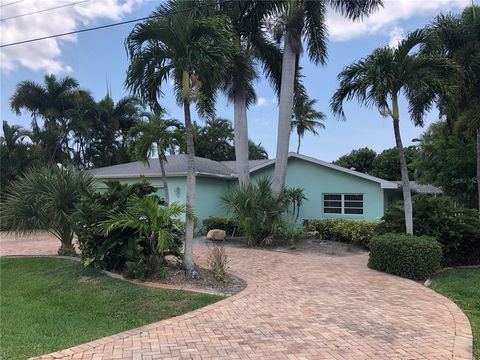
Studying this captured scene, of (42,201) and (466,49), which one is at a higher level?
(466,49)

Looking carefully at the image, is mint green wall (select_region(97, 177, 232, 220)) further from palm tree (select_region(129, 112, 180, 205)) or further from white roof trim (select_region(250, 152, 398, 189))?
palm tree (select_region(129, 112, 180, 205))

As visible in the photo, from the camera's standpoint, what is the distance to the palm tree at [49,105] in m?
27.3

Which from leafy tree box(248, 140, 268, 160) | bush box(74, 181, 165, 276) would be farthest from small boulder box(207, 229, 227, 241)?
leafy tree box(248, 140, 268, 160)

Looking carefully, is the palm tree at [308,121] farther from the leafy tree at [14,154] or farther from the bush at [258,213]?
the bush at [258,213]

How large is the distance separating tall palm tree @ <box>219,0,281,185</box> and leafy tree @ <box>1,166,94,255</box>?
720 centimetres

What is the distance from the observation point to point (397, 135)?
10742mm

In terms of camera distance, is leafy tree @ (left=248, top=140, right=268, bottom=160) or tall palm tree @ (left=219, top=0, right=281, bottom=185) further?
leafy tree @ (left=248, top=140, right=268, bottom=160)

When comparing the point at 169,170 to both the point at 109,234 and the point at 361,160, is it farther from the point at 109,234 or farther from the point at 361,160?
the point at 361,160

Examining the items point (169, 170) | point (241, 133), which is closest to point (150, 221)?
point (241, 133)

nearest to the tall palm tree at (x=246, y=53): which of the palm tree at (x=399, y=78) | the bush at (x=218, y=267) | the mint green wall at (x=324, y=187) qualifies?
the mint green wall at (x=324, y=187)

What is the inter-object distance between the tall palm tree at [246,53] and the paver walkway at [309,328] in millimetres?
9106

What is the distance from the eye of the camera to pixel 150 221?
27.2 ft

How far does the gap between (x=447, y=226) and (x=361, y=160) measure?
31994mm

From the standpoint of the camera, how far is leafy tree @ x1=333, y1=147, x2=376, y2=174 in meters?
41.3
